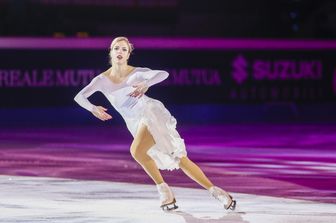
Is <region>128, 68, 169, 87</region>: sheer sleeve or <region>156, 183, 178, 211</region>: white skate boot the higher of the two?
<region>128, 68, 169, 87</region>: sheer sleeve

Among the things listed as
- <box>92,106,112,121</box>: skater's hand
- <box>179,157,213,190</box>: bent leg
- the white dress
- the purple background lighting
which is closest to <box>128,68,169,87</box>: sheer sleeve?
the white dress

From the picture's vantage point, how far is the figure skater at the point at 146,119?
26.5 ft

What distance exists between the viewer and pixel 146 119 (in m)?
8.09

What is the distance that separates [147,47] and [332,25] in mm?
8153

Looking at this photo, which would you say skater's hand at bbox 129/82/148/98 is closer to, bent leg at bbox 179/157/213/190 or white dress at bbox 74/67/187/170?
white dress at bbox 74/67/187/170

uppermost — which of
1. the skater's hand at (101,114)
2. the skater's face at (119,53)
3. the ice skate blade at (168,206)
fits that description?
the skater's face at (119,53)

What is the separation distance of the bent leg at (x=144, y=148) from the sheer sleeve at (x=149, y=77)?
369 millimetres

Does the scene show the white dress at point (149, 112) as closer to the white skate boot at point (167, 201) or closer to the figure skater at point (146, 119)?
the figure skater at point (146, 119)

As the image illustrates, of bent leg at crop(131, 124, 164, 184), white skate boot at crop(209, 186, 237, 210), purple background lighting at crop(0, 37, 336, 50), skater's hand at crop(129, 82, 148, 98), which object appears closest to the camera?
skater's hand at crop(129, 82, 148, 98)

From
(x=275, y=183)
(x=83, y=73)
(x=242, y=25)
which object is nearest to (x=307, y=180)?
(x=275, y=183)

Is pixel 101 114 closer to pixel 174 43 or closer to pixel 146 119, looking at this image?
pixel 146 119

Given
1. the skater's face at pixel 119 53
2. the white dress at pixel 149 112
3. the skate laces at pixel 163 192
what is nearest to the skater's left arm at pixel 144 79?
the white dress at pixel 149 112

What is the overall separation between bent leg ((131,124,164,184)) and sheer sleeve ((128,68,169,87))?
0.37m

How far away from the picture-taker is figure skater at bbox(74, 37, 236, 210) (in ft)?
26.5
